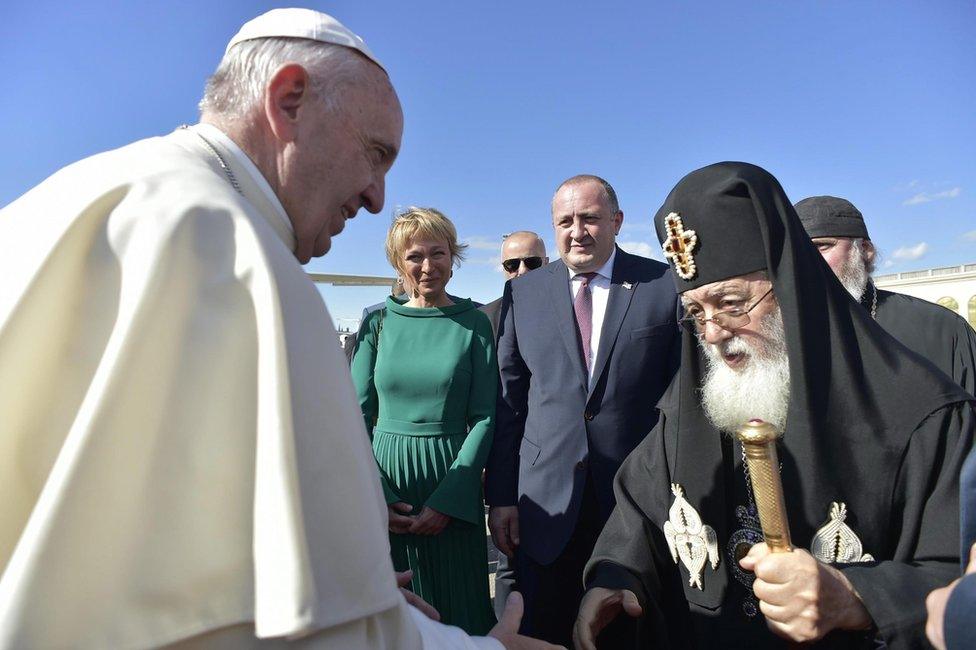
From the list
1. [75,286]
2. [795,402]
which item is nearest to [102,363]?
[75,286]

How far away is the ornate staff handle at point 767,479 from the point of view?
1.60 metres

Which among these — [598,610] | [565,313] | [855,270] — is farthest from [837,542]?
[855,270]

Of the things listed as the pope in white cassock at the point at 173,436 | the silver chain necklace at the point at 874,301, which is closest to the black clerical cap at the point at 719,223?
the pope in white cassock at the point at 173,436

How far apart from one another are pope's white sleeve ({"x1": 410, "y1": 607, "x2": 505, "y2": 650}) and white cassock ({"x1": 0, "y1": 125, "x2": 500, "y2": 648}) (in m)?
0.08

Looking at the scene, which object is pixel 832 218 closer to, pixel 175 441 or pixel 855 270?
pixel 855 270

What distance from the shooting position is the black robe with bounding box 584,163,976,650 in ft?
5.90

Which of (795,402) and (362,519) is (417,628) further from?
(795,402)

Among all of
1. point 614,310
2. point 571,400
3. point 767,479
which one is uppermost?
point 614,310

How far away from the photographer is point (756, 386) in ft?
7.58

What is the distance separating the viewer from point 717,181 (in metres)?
2.38

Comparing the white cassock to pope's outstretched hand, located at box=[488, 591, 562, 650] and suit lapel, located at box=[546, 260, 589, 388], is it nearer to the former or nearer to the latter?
pope's outstretched hand, located at box=[488, 591, 562, 650]

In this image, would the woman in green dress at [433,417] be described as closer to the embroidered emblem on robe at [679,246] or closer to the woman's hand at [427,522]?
the woman's hand at [427,522]

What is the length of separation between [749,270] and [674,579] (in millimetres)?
1232

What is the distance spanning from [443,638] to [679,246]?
5.79ft
